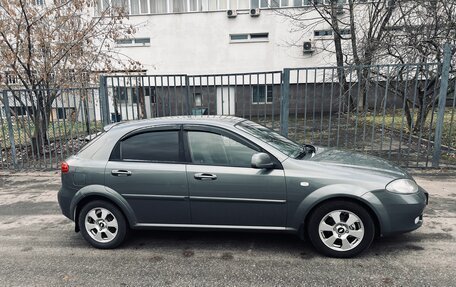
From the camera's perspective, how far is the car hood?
3532 millimetres

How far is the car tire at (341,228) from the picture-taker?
3.31 metres

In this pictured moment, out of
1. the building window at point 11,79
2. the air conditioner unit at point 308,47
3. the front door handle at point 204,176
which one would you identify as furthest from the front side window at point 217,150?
the air conditioner unit at point 308,47

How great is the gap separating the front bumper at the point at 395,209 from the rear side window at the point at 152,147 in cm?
209

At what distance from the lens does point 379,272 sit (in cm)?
313

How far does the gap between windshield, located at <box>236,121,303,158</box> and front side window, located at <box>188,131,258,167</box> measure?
243mm

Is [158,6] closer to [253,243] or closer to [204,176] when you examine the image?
[204,176]

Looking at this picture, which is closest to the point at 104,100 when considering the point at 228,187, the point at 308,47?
the point at 228,187

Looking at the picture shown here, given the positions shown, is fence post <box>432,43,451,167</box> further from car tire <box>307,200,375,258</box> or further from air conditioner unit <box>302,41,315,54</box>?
air conditioner unit <box>302,41,315,54</box>

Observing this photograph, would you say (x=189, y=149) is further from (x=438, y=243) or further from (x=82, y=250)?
(x=438, y=243)

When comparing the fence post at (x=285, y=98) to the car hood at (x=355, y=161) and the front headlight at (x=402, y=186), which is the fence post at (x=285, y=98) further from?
the front headlight at (x=402, y=186)

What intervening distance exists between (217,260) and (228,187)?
0.79 metres

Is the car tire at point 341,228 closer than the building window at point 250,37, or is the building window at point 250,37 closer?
the car tire at point 341,228

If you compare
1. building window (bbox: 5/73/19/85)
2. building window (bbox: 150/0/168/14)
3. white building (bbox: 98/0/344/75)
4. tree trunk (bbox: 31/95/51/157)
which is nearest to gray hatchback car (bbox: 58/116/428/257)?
tree trunk (bbox: 31/95/51/157)

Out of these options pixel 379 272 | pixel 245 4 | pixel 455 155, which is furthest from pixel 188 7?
pixel 379 272
